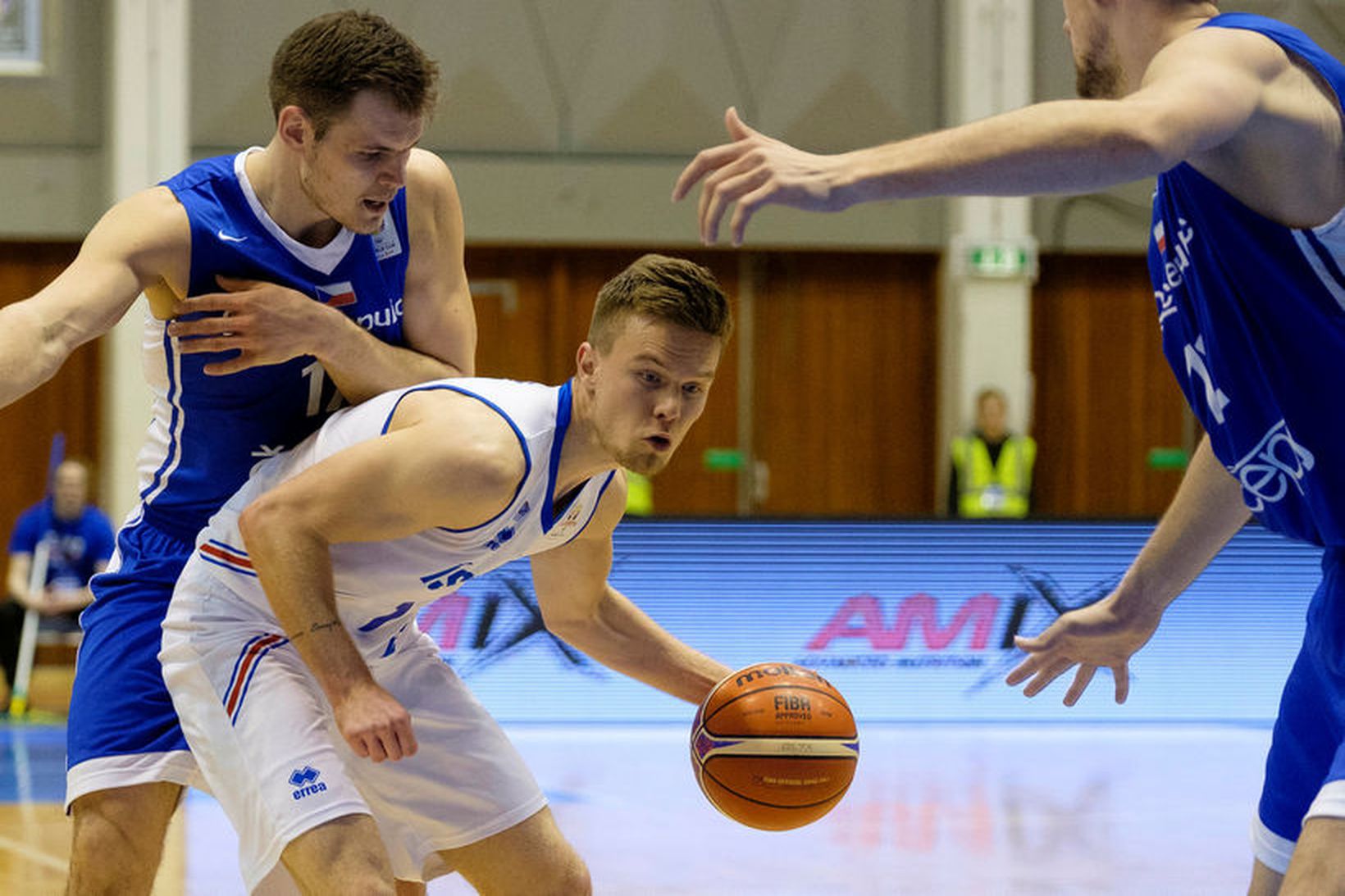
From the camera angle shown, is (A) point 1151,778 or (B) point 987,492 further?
(B) point 987,492

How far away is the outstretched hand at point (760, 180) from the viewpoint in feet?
6.72

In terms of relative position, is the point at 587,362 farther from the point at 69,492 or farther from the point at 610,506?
the point at 69,492

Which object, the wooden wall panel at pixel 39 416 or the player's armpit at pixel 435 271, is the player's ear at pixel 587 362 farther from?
the wooden wall panel at pixel 39 416

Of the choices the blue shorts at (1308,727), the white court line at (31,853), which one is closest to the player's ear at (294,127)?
the blue shorts at (1308,727)

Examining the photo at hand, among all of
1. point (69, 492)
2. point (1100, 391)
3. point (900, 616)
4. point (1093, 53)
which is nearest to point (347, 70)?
point (1093, 53)

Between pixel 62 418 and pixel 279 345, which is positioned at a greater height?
pixel 279 345

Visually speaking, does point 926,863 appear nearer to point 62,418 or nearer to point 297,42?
point 297,42

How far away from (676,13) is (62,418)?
241 inches

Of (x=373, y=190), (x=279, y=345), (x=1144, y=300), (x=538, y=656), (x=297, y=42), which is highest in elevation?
(x=297, y=42)

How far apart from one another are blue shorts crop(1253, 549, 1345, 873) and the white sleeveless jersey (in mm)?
1387

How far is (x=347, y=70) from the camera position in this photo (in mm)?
3092

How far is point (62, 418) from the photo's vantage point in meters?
13.6

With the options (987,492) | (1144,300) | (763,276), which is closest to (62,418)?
(763,276)

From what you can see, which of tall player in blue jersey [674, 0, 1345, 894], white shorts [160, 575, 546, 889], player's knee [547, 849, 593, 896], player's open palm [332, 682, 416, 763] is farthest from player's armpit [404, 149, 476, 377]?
tall player in blue jersey [674, 0, 1345, 894]
